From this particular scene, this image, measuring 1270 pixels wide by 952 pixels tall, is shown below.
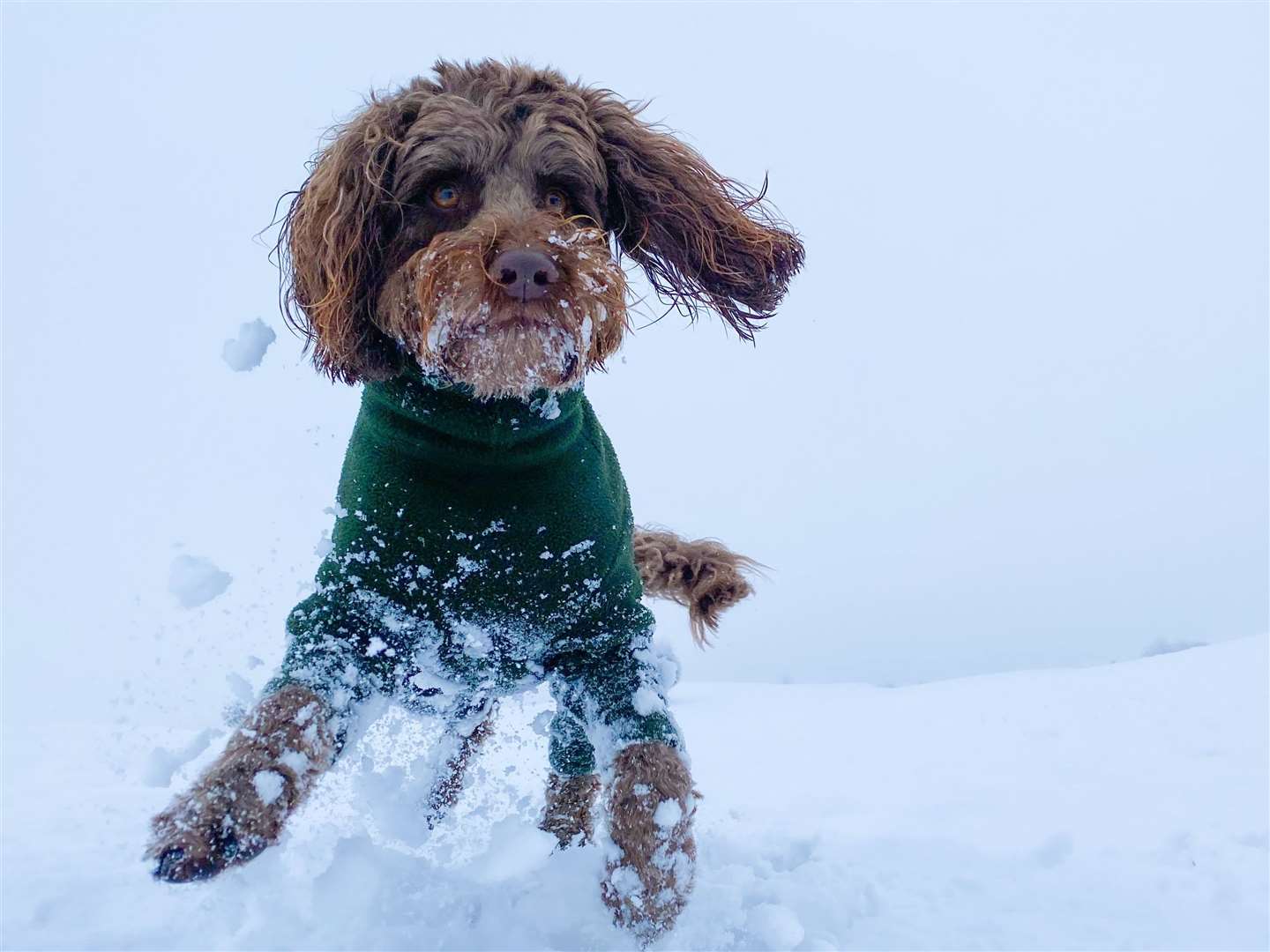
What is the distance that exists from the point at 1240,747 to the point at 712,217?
Answer: 12.2 ft

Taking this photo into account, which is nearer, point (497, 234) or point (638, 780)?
point (497, 234)

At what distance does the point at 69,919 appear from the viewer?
127 inches

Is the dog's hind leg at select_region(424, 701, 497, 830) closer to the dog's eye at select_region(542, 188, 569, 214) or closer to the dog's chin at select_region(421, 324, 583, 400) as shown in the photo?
the dog's chin at select_region(421, 324, 583, 400)

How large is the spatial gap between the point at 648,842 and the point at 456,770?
1.40 metres

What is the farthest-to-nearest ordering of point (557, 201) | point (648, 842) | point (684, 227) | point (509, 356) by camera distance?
point (684, 227)
point (557, 201)
point (648, 842)
point (509, 356)

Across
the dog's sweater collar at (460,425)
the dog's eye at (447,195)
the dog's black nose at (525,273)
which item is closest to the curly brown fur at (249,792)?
Result: the dog's sweater collar at (460,425)

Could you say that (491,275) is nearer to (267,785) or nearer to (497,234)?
(497,234)

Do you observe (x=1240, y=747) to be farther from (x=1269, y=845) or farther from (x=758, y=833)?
(x=758, y=833)

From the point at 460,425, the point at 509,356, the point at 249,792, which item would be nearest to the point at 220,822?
the point at 249,792

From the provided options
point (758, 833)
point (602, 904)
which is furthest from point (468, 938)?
point (758, 833)

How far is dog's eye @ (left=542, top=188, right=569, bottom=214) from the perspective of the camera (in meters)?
3.46

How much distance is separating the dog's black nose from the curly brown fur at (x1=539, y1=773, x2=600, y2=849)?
221 centimetres

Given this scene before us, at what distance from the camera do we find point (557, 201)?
3529mm

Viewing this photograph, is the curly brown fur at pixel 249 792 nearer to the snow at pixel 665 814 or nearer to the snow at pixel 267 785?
the snow at pixel 267 785
